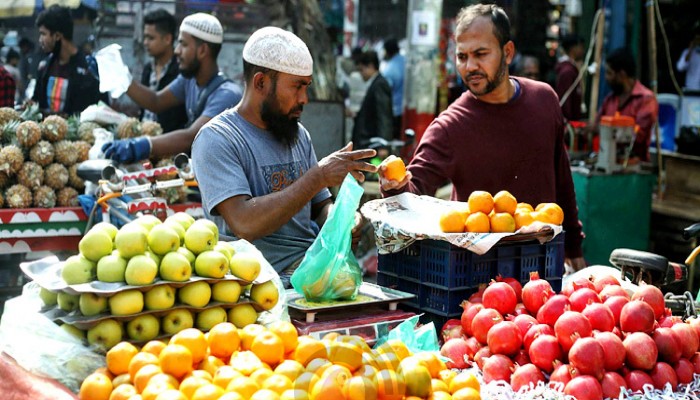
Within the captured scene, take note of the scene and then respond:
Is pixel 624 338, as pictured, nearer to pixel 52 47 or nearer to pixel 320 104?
pixel 320 104

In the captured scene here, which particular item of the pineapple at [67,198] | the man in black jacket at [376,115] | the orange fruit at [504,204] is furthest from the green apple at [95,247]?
the man in black jacket at [376,115]

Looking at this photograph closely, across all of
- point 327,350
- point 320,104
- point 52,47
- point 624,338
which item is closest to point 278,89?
point 327,350

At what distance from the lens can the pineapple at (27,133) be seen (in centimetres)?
582

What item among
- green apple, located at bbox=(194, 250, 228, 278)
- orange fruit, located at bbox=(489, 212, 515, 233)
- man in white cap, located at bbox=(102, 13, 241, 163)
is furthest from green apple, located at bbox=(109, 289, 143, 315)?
man in white cap, located at bbox=(102, 13, 241, 163)

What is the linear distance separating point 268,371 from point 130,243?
682 mm

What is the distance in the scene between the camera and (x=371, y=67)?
1223cm

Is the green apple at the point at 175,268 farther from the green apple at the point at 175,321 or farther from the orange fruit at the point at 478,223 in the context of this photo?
the orange fruit at the point at 478,223

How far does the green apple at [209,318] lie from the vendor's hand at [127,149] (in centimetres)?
299

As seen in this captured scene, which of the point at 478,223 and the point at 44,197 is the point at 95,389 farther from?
the point at 44,197

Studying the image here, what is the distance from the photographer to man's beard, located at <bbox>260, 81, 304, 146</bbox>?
3.81 m

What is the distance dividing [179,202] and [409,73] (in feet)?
15.6

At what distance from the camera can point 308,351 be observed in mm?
2617

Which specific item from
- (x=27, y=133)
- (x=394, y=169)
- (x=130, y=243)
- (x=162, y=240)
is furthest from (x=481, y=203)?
(x=27, y=133)

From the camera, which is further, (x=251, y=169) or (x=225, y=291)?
(x=251, y=169)
